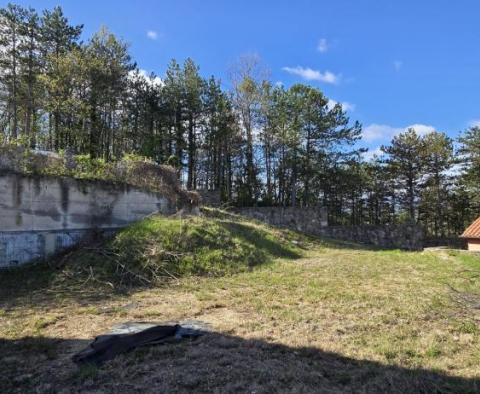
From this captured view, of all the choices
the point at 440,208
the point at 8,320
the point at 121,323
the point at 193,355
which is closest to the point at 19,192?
the point at 8,320

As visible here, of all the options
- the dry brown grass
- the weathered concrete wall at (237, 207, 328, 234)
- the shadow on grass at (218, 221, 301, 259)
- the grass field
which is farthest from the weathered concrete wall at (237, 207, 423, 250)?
the dry brown grass

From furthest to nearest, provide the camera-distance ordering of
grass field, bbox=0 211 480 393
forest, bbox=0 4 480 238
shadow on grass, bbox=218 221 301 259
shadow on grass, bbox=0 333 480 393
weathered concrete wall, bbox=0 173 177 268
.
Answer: forest, bbox=0 4 480 238, shadow on grass, bbox=218 221 301 259, weathered concrete wall, bbox=0 173 177 268, grass field, bbox=0 211 480 393, shadow on grass, bbox=0 333 480 393

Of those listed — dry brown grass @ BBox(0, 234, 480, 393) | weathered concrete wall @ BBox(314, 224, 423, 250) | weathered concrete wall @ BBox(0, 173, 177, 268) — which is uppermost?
weathered concrete wall @ BBox(0, 173, 177, 268)

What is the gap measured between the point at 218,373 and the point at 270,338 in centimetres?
93

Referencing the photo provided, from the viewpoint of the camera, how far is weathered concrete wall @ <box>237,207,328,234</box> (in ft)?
63.5

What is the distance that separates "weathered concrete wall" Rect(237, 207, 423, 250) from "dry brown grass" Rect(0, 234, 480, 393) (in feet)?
41.9

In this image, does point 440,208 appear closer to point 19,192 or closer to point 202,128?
point 202,128

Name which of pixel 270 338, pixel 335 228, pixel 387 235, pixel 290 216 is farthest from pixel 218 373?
pixel 387 235

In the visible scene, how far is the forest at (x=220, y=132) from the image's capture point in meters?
18.2

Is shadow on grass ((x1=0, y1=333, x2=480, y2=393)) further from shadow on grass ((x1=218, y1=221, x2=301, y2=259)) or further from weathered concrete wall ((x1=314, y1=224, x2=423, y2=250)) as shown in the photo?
weathered concrete wall ((x1=314, y1=224, x2=423, y2=250))

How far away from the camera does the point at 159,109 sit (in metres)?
22.2

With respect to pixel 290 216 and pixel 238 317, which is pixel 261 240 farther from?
pixel 290 216

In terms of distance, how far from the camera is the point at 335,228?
20.5 m

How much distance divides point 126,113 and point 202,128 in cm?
437
